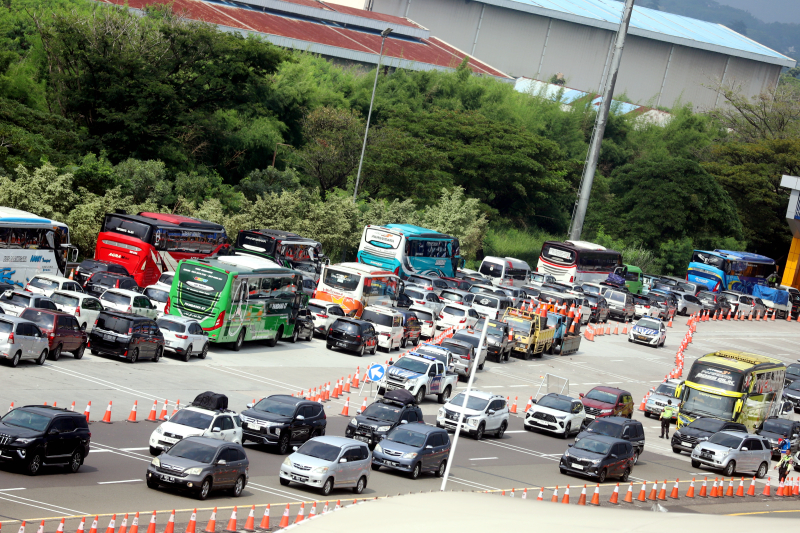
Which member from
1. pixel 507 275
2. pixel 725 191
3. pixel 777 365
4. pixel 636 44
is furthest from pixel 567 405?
pixel 636 44

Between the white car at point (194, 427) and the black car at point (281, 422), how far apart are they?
104cm

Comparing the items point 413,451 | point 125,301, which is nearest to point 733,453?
point 413,451

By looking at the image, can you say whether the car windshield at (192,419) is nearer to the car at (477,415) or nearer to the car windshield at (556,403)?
the car at (477,415)

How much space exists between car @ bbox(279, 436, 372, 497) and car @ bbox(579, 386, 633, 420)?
14701 millimetres

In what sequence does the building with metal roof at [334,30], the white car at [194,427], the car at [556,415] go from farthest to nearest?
the building with metal roof at [334,30], the car at [556,415], the white car at [194,427]

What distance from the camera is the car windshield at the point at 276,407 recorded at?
2441 cm

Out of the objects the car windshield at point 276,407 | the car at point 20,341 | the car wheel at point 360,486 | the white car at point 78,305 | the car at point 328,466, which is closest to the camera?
the car at point 328,466

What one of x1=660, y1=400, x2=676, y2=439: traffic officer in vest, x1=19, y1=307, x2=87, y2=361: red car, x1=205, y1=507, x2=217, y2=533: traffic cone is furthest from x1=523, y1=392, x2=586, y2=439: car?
x1=205, y1=507, x2=217, y2=533: traffic cone

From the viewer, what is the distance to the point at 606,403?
1371 inches

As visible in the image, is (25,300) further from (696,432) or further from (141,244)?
(696,432)

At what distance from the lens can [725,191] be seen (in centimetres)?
8762

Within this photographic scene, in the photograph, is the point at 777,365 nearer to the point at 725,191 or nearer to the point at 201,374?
the point at 201,374

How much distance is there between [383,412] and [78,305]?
11.8 meters

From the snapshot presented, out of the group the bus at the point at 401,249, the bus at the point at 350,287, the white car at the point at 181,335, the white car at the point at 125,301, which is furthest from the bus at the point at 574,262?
the white car at the point at 125,301
